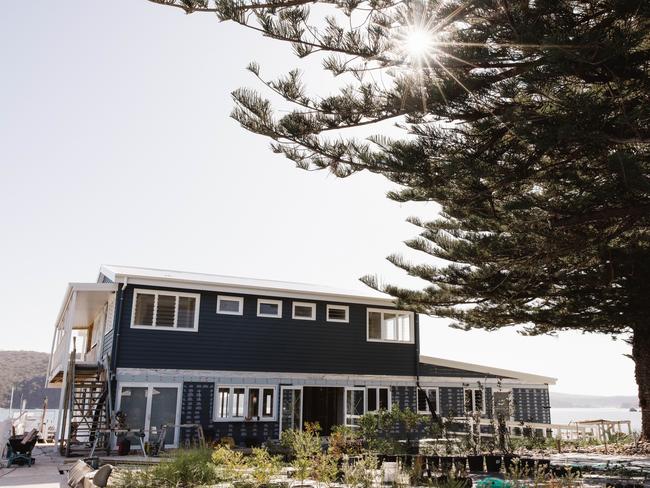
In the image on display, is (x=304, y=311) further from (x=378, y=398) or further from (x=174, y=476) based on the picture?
(x=174, y=476)

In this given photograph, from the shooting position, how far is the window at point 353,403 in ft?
55.9

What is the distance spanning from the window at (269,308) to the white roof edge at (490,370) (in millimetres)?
5063

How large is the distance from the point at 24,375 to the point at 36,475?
74780mm

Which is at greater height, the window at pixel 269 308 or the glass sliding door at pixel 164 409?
the window at pixel 269 308

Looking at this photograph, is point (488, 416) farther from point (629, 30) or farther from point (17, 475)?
point (629, 30)

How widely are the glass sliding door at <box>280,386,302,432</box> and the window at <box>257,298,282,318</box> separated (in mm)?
2027

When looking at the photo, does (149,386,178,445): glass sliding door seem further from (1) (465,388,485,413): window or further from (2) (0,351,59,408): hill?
(2) (0,351,59,408): hill

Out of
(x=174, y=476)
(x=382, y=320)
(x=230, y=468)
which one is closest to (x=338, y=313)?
(x=382, y=320)

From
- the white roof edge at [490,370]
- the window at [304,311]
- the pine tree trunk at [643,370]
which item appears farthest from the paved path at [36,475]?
the pine tree trunk at [643,370]

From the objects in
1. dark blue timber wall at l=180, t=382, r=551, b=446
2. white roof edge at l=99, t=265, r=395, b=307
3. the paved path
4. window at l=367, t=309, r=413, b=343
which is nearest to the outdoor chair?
the paved path

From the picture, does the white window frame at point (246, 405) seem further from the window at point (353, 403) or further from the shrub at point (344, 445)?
the shrub at point (344, 445)

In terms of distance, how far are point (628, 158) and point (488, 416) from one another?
1491 cm

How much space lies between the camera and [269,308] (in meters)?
16.5

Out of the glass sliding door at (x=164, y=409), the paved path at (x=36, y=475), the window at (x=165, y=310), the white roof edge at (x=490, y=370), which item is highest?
the window at (x=165, y=310)
